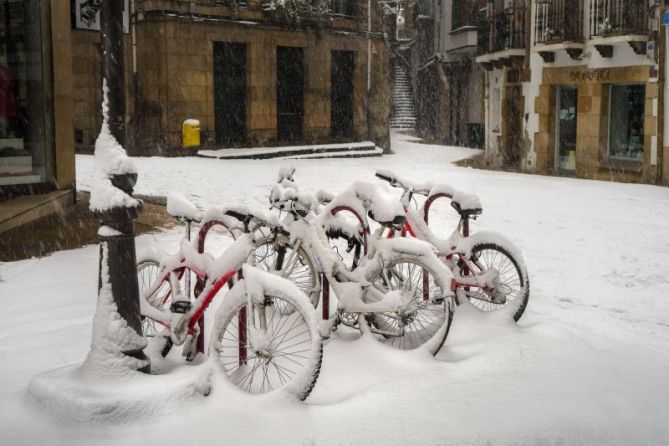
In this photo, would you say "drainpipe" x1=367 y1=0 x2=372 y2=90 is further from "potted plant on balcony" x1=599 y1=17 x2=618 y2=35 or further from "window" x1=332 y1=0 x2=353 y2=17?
"potted plant on balcony" x1=599 y1=17 x2=618 y2=35

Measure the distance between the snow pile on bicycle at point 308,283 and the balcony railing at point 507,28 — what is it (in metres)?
18.3

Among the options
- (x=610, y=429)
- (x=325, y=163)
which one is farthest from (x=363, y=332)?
(x=325, y=163)

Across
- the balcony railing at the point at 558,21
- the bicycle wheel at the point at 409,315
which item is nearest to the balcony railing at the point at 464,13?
the balcony railing at the point at 558,21

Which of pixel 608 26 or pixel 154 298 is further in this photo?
pixel 608 26

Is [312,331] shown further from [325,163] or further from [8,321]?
[325,163]

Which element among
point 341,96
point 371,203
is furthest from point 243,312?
point 341,96

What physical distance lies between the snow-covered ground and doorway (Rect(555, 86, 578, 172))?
13229mm

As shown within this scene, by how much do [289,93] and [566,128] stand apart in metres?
9.07

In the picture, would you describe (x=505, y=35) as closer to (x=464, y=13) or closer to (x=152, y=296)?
(x=464, y=13)

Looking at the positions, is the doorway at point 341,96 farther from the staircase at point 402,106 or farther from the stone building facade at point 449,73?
the staircase at point 402,106

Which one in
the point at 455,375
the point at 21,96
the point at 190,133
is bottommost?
the point at 455,375

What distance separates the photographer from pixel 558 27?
68.1 ft

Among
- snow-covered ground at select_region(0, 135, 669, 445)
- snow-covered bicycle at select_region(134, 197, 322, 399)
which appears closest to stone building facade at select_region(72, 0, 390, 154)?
snow-covered ground at select_region(0, 135, 669, 445)

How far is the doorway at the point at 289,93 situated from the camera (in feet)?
84.3
